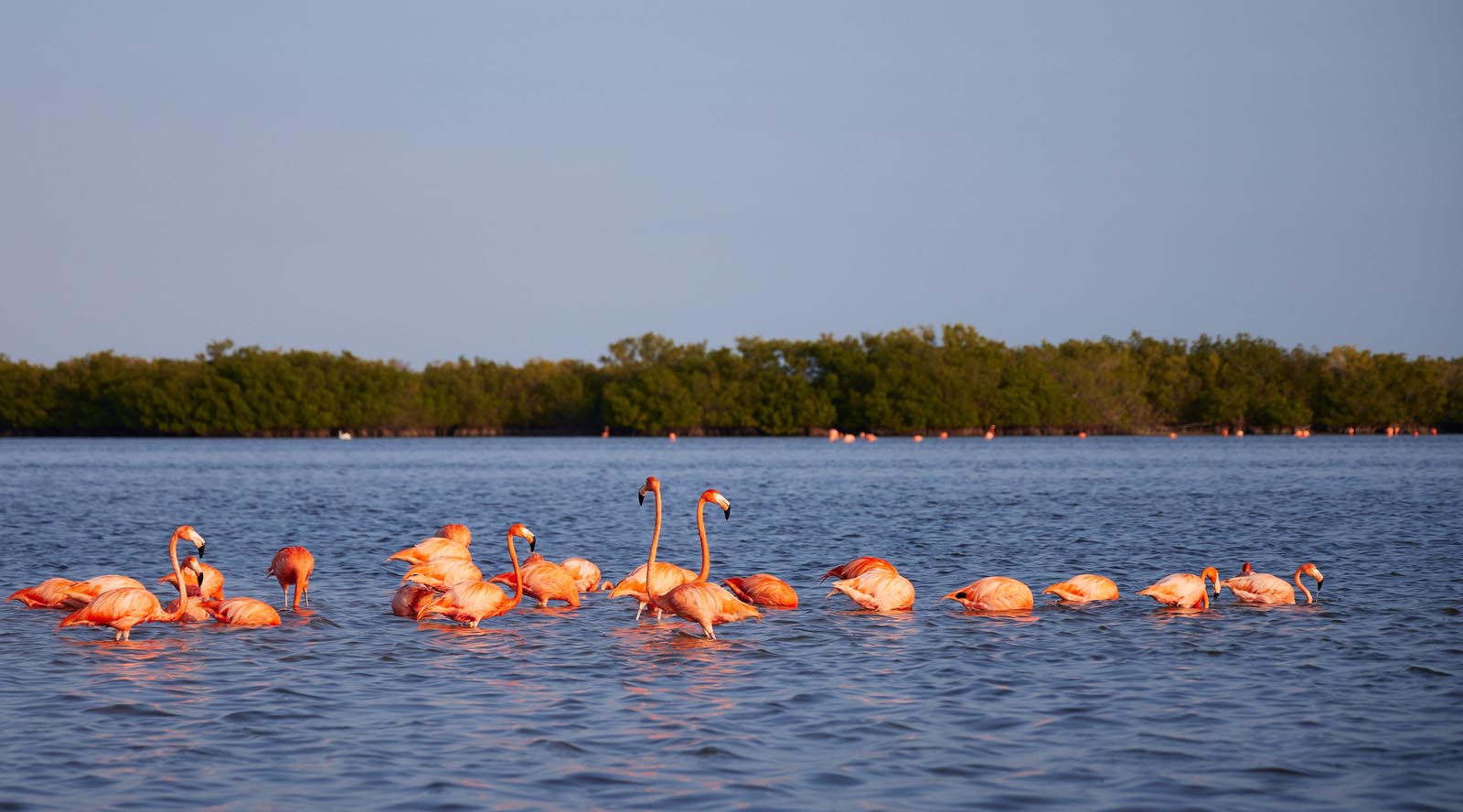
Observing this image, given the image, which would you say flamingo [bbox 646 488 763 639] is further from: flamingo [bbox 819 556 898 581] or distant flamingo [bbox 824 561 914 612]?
flamingo [bbox 819 556 898 581]

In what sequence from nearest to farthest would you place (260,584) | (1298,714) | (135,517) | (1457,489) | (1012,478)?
(1298,714), (260,584), (135,517), (1457,489), (1012,478)

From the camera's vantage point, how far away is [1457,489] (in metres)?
42.2

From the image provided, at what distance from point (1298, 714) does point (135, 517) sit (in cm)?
2864

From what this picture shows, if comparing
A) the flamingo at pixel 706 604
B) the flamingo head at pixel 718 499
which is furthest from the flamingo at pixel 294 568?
the flamingo head at pixel 718 499

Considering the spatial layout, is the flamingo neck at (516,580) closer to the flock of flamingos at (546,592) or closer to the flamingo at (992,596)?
the flock of flamingos at (546,592)

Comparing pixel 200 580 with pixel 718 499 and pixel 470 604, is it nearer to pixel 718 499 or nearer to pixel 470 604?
pixel 470 604

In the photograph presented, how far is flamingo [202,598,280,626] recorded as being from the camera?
14.6 meters

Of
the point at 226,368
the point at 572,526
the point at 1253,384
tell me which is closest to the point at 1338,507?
the point at 572,526

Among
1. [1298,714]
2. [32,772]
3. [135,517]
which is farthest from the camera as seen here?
[135,517]

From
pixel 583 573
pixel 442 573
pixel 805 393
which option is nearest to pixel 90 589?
pixel 442 573

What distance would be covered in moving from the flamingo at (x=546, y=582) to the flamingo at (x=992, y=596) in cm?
438

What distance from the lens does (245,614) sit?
A: 576 inches

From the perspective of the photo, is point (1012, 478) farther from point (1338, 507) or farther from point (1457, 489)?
point (1338, 507)

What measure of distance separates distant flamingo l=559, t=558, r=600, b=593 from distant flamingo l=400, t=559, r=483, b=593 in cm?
142
